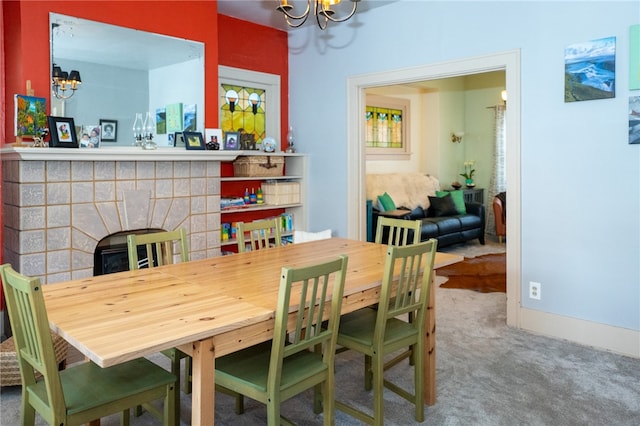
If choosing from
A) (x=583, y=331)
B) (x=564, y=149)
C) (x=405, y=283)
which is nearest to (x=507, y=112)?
(x=564, y=149)

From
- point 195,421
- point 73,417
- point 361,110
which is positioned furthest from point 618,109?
point 73,417

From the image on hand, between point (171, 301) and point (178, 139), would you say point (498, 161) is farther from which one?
point (171, 301)

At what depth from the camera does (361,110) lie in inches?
188

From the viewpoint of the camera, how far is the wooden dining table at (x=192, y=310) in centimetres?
154

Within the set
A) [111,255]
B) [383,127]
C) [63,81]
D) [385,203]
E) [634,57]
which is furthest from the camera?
[383,127]

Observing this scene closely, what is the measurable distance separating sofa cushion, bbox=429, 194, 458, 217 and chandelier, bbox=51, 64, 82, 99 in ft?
15.9

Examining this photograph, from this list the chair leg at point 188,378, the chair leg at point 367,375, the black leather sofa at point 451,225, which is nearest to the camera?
the chair leg at point 188,378

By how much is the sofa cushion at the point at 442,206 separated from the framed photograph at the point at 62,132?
16.0 feet

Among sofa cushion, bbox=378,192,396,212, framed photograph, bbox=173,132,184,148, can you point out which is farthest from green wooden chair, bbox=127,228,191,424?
sofa cushion, bbox=378,192,396,212

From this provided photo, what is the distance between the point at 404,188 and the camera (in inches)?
277

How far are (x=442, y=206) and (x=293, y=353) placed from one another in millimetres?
5406

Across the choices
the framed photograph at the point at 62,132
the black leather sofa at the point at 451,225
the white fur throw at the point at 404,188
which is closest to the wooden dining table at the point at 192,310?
the framed photograph at the point at 62,132

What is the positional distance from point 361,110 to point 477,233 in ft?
10.6

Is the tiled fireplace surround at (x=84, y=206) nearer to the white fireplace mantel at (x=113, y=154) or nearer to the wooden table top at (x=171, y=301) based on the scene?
the white fireplace mantel at (x=113, y=154)
